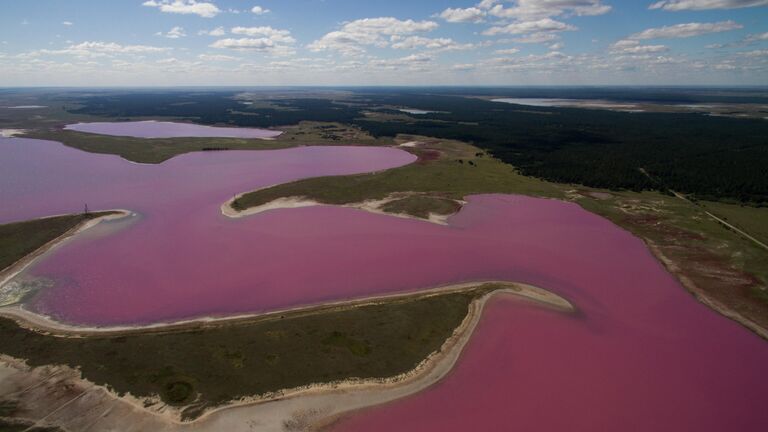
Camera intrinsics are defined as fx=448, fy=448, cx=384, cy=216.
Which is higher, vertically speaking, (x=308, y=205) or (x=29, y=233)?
(x=308, y=205)

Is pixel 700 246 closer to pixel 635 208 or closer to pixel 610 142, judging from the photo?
pixel 635 208

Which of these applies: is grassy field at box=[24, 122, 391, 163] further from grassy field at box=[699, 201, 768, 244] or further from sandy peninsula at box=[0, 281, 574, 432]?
grassy field at box=[699, 201, 768, 244]

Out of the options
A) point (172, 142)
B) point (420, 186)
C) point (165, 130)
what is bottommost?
point (420, 186)

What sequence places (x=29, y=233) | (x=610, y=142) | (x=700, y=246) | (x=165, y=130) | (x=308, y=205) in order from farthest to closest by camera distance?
1. (x=165, y=130)
2. (x=610, y=142)
3. (x=308, y=205)
4. (x=29, y=233)
5. (x=700, y=246)

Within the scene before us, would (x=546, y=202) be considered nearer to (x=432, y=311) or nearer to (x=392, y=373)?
(x=432, y=311)

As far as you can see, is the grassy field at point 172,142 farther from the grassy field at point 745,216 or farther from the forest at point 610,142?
the grassy field at point 745,216

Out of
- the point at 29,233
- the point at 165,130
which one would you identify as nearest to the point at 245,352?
the point at 29,233

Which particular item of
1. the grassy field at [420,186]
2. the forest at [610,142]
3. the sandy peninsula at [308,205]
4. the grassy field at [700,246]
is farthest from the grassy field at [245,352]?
the forest at [610,142]

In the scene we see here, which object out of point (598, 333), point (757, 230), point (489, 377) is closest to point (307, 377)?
point (489, 377)
